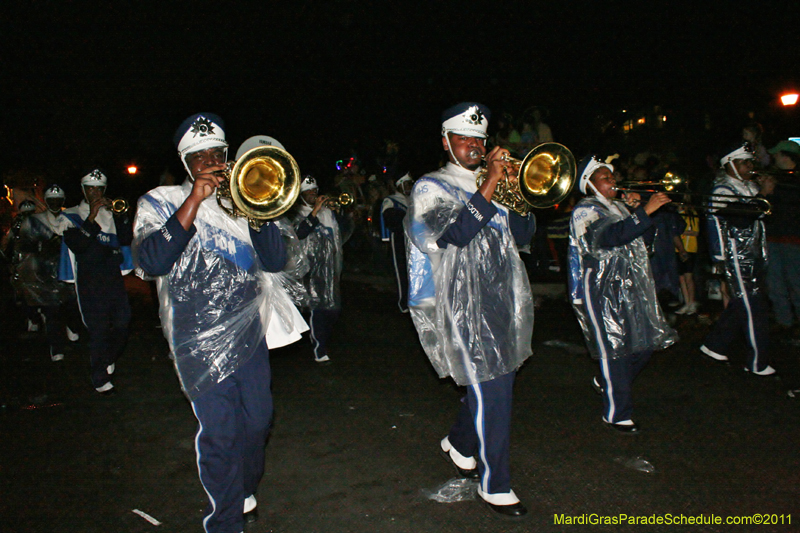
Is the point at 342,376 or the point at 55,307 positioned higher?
the point at 55,307

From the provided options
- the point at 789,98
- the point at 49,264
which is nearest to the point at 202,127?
the point at 49,264

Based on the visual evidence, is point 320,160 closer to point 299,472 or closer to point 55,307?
point 55,307

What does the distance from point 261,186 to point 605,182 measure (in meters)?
2.62

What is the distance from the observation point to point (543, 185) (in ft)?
11.9

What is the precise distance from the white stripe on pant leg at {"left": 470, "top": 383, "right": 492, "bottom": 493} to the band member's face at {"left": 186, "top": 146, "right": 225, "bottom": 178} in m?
1.78

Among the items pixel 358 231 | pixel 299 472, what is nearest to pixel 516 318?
pixel 299 472

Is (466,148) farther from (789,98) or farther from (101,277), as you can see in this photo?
(789,98)

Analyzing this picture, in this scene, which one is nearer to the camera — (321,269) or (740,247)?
(740,247)

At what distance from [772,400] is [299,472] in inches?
146

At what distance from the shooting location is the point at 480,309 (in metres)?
3.34

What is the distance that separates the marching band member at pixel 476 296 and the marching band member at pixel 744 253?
2.93 metres

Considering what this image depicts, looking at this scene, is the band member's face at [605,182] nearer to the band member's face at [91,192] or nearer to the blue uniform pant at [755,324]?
the blue uniform pant at [755,324]

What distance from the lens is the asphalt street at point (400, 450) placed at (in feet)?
11.1

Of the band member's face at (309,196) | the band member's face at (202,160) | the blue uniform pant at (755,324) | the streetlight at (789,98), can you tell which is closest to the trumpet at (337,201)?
the band member's face at (309,196)
